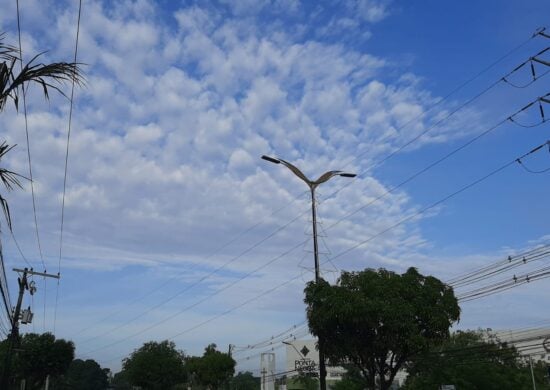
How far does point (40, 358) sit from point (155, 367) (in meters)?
18.0

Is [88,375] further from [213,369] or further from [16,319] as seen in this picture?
[16,319]

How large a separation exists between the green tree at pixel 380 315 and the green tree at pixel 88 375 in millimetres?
155248

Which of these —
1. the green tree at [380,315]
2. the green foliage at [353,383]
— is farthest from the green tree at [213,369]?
the green tree at [380,315]

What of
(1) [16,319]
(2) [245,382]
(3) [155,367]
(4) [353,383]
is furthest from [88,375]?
(1) [16,319]

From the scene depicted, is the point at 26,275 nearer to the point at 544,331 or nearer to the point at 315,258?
the point at 315,258

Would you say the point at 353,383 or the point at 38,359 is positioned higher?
the point at 38,359

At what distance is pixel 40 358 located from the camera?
77.9m

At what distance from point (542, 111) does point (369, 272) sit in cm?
1233

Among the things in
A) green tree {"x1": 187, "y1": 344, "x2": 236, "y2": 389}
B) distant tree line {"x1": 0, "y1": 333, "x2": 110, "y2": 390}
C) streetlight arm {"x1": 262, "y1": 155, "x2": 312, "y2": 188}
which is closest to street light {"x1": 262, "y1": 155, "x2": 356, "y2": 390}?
streetlight arm {"x1": 262, "y1": 155, "x2": 312, "y2": 188}

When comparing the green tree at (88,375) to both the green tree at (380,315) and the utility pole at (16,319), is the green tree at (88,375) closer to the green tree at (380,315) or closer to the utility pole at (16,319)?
the utility pole at (16,319)

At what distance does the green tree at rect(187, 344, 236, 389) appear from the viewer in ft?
233

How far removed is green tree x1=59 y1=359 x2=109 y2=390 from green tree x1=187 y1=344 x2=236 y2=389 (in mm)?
104651

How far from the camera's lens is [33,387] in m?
81.6

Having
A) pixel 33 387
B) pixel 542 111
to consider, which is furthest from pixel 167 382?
pixel 542 111
